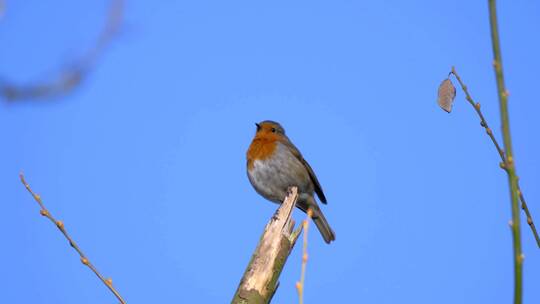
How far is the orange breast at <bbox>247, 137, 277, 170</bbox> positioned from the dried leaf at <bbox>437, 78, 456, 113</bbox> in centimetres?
528

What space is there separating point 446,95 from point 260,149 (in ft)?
18.0

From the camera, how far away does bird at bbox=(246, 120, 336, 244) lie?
7.95 meters

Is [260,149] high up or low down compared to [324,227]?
up

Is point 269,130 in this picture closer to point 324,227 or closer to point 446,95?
point 324,227

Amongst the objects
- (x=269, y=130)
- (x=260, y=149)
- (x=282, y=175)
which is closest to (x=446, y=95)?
(x=282, y=175)

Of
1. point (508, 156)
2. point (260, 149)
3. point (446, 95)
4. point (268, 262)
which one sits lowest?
point (508, 156)

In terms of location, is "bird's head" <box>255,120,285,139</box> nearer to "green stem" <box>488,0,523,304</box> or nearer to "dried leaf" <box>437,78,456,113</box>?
"dried leaf" <box>437,78,456,113</box>

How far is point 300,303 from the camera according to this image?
69.4 inches

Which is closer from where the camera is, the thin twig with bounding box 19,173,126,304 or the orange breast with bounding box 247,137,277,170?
the thin twig with bounding box 19,173,126,304

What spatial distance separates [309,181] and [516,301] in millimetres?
6778

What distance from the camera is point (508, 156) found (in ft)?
4.98

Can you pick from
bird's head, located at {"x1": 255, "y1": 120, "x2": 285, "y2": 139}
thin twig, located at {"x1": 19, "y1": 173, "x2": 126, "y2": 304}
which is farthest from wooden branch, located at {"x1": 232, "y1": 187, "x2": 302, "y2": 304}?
bird's head, located at {"x1": 255, "y1": 120, "x2": 285, "y2": 139}

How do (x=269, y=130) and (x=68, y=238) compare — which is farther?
(x=269, y=130)

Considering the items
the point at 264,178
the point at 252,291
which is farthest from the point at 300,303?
the point at 264,178
